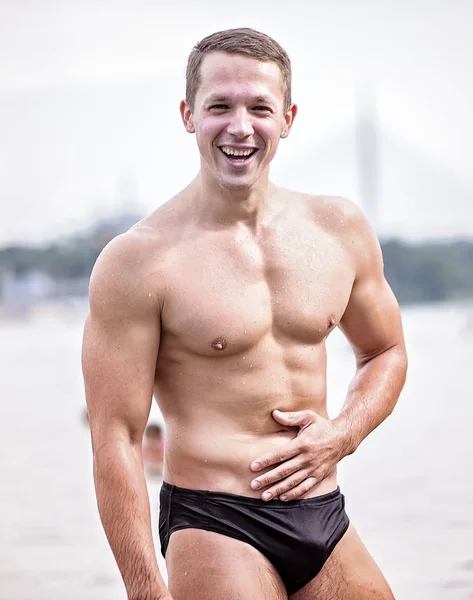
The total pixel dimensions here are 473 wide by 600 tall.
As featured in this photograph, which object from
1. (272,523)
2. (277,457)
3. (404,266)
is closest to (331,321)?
(277,457)

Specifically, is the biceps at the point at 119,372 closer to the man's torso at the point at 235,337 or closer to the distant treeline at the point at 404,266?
the man's torso at the point at 235,337

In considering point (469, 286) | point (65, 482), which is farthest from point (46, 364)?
point (469, 286)

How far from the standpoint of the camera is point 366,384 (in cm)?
206

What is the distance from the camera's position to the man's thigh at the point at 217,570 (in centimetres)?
176

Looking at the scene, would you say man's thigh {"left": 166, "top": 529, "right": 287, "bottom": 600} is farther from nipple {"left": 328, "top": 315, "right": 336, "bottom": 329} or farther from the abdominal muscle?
nipple {"left": 328, "top": 315, "right": 336, "bottom": 329}

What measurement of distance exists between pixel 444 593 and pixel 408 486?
1.99 m

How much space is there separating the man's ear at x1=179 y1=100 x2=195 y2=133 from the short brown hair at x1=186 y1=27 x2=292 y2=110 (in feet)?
0.06

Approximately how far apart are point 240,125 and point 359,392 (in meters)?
0.56

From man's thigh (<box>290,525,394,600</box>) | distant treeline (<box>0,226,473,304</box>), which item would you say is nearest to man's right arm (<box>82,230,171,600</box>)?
man's thigh (<box>290,525,394,600</box>)

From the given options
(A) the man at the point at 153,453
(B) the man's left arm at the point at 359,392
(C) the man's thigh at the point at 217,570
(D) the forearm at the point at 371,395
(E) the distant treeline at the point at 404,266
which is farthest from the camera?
(E) the distant treeline at the point at 404,266

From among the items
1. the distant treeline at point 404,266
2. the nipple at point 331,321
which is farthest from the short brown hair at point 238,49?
the distant treeline at point 404,266

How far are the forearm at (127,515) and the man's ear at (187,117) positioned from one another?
548mm

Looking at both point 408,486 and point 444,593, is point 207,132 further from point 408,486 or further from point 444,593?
point 408,486

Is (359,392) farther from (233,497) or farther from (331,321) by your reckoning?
(233,497)
